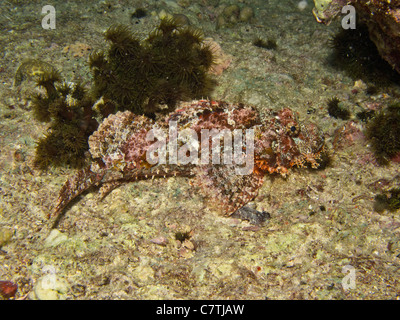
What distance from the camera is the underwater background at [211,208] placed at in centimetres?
407

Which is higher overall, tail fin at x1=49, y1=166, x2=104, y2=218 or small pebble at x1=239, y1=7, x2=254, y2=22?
small pebble at x1=239, y1=7, x2=254, y2=22

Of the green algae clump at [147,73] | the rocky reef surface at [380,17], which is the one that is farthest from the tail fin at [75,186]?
the rocky reef surface at [380,17]

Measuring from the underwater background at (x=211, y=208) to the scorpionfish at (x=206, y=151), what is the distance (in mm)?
318

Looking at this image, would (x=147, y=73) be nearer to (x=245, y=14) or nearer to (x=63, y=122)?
(x=63, y=122)

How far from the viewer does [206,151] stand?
207 inches

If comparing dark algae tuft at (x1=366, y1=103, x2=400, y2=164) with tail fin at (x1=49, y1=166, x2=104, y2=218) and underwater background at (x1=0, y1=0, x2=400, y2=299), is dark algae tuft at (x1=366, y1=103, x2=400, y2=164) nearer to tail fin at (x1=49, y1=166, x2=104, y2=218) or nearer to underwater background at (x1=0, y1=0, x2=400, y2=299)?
underwater background at (x1=0, y1=0, x2=400, y2=299)

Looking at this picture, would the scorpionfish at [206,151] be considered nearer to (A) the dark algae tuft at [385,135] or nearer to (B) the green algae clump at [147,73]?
(B) the green algae clump at [147,73]

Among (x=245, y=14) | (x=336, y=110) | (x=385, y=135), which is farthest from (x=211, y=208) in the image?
(x=245, y=14)

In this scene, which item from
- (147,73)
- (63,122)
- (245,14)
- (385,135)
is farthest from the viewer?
(245,14)

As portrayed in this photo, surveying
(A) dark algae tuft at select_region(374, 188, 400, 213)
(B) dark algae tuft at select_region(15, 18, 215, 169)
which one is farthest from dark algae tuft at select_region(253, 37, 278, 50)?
(A) dark algae tuft at select_region(374, 188, 400, 213)

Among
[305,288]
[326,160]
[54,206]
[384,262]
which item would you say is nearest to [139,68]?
[54,206]

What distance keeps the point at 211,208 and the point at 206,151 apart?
3.68 ft

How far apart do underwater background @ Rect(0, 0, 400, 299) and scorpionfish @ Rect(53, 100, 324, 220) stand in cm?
32

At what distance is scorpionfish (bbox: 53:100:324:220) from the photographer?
5152mm
